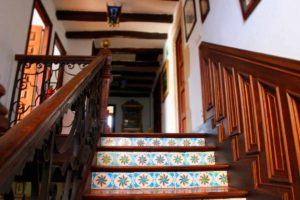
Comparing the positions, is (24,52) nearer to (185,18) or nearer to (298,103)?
(185,18)

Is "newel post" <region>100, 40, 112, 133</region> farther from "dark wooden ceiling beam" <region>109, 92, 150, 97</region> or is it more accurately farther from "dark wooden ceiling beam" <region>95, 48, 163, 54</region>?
"dark wooden ceiling beam" <region>109, 92, 150, 97</region>

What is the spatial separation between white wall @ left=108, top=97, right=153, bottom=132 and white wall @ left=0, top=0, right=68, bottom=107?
21.0ft

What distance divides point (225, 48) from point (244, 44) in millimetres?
144

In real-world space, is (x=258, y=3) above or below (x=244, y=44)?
above

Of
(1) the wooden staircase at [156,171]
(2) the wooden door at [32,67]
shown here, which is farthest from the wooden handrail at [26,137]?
(2) the wooden door at [32,67]

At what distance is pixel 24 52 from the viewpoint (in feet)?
11.0

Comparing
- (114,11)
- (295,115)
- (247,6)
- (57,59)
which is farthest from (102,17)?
(295,115)

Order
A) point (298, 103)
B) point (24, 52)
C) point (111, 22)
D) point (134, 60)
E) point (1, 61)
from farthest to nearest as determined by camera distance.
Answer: point (134, 60) < point (111, 22) < point (24, 52) < point (1, 61) < point (298, 103)

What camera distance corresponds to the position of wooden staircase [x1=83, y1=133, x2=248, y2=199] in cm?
157

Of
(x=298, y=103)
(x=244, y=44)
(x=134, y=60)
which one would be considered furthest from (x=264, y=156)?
(x=134, y=60)

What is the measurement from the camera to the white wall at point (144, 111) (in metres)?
9.52

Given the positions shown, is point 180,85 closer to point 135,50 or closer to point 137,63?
point 135,50

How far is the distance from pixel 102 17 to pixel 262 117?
4.38 meters

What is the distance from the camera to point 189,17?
3.76 metres
